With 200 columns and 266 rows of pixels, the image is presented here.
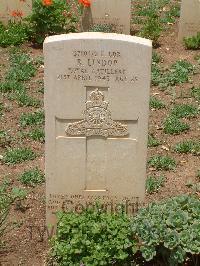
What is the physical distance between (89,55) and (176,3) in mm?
8555

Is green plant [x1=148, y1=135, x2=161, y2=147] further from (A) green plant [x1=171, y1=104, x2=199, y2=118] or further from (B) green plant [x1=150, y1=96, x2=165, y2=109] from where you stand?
(B) green plant [x1=150, y1=96, x2=165, y2=109]

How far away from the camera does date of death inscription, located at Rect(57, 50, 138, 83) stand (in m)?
4.72

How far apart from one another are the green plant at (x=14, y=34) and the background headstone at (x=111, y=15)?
1186 mm

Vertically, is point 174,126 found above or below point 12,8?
below

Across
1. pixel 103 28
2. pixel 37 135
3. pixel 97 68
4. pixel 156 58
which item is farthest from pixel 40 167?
pixel 103 28

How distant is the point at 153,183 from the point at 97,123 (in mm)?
1519

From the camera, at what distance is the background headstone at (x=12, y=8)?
1095cm

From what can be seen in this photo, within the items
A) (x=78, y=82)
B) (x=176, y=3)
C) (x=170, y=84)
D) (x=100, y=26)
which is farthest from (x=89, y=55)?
(x=176, y=3)

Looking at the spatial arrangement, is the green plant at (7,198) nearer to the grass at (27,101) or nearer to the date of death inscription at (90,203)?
the date of death inscription at (90,203)

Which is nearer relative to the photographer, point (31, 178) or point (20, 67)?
point (31, 178)

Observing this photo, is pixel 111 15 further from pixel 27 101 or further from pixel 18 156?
pixel 18 156

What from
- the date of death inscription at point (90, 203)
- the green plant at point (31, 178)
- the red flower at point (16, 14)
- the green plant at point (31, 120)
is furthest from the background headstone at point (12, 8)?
the date of death inscription at point (90, 203)

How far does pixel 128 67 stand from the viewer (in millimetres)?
4730

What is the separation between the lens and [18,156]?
6.78 meters
